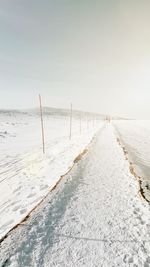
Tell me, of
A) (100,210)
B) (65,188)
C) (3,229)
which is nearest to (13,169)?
(65,188)

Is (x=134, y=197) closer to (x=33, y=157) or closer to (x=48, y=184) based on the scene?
(x=48, y=184)

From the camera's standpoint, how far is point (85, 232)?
3994 millimetres

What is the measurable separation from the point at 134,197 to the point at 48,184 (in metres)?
3.20

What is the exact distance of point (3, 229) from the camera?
4227 millimetres

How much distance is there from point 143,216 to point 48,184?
365 cm

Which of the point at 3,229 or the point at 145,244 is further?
the point at 3,229

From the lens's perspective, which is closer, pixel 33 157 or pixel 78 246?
pixel 78 246

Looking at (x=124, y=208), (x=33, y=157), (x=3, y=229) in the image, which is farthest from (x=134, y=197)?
(x=33, y=157)

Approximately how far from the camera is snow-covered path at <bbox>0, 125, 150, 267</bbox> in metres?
3.29

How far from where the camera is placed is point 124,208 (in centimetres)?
508

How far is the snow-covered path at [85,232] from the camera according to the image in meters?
3.29

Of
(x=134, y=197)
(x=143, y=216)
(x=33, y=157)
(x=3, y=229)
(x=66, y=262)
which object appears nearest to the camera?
(x=66, y=262)

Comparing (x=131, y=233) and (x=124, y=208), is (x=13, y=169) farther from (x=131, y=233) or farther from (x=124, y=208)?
(x=131, y=233)

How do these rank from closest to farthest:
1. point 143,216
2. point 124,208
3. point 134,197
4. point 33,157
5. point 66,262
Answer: point 66,262 < point 143,216 < point 124,208 < point 134,197 < point 33,157
